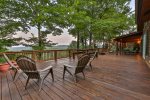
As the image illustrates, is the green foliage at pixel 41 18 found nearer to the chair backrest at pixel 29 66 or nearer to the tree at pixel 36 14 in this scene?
the tree at pixel 36 14

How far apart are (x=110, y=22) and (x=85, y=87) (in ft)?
36.5

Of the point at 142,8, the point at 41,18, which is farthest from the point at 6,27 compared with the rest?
the point at 142,8

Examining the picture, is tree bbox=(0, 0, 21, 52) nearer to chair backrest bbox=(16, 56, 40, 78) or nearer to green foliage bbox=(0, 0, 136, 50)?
green foliage bbox=(0, 0, 136, 50)

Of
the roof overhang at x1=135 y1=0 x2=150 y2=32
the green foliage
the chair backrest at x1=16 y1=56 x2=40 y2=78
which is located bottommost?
the chair backrest at x1=16 y1=56 x2=40 y2=78

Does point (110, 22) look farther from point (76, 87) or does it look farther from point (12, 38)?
point (76, 87)

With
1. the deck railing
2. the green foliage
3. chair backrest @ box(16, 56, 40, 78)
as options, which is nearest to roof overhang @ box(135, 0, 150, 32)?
chair backrest @ box(16, 56, 40, 78)

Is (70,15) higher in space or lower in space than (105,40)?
higher

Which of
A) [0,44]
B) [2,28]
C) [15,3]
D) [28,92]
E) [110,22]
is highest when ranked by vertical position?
[15,3]

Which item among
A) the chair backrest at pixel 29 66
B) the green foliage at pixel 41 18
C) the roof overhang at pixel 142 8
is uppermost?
the green foliage at pixel 41 18

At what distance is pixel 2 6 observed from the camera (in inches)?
383

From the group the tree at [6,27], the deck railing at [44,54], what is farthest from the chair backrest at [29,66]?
the tree at [6,27]

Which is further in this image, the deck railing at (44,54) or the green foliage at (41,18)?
the green foliage at (41,18)

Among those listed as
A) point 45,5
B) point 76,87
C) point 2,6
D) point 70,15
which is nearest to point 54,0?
point 45,5

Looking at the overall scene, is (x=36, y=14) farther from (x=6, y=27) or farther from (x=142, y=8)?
(x=142, y=8)
